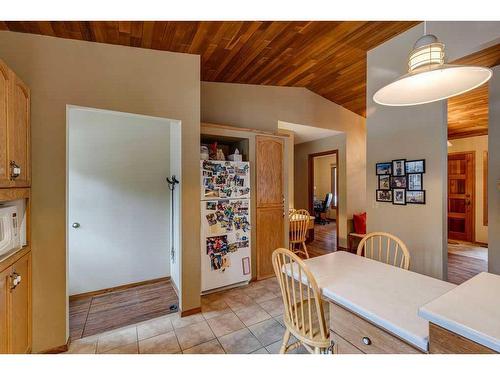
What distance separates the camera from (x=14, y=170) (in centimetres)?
146

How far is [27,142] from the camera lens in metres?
1.70

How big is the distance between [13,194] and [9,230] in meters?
0.24

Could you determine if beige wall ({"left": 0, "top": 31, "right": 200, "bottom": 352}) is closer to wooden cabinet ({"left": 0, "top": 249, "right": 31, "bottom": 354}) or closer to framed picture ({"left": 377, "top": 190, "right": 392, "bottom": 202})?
wooden cabinet ({"left": 0, "top": 249, "right": 31, "bottom": 354})

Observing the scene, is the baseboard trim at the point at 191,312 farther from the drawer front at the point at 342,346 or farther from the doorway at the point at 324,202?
the doorway at the point at 324,202

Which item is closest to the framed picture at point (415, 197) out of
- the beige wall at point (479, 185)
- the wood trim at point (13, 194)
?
the wood trim at point (13, 194)

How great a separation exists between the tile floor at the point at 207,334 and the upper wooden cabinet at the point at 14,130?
1447 mm

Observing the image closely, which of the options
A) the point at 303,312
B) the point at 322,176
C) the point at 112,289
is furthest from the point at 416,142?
the point at 322,176

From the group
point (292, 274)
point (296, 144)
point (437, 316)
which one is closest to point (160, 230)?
point (292, 274)

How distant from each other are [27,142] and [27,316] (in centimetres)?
129

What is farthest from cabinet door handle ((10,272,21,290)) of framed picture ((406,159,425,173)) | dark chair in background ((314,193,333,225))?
dark chair in background ((314,193,333,225))

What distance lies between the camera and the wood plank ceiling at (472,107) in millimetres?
2203

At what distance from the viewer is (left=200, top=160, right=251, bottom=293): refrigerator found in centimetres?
269

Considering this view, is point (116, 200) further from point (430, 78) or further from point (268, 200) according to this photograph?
point (430, 78)

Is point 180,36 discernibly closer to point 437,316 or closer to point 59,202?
point 59,202
